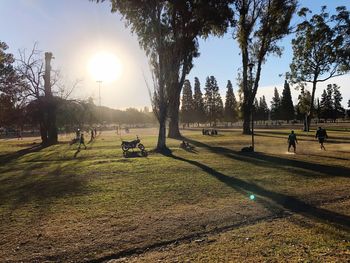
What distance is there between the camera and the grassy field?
5.77 metres

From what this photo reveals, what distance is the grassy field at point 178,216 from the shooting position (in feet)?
18.9

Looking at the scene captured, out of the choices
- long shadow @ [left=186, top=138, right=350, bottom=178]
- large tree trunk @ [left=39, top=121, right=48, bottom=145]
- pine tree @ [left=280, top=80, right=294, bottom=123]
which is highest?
pine tree @ [left=280, top=80, right=294, bottom=123]

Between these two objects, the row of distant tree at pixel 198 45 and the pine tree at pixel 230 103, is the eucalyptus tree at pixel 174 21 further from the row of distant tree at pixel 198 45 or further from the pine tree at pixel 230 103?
the pine tree at pixel 230 103

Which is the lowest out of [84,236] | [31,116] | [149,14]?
[84,236]

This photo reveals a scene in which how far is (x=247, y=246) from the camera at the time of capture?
5.86 metres

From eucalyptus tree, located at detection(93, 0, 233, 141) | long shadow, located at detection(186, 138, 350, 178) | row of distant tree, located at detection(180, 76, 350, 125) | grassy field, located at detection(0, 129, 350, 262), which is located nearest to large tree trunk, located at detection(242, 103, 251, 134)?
eucalyptus tree, located at detection(93, 0, 233, 141)

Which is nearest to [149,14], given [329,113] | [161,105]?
[161,105]

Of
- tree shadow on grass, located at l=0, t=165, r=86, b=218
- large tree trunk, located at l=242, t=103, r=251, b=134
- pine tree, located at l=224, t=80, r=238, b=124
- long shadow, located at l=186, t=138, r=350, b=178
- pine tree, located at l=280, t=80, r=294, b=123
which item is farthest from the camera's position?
pine tree, located at l=224, t=80, r=238, b=124

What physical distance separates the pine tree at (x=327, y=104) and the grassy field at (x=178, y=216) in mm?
93935

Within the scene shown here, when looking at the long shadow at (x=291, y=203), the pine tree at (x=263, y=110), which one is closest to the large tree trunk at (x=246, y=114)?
the long shadow at (x=291, y=203)

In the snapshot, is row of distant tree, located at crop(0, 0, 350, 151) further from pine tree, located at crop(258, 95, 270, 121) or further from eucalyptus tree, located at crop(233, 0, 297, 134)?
pine tree, located at crop(258, 95, 270, 121)

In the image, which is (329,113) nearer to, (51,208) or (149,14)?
(149,14)

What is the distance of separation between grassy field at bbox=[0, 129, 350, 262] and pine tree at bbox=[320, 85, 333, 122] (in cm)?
9393

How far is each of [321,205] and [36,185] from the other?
9075 millimetres
